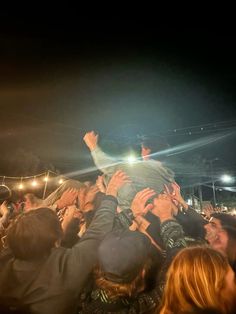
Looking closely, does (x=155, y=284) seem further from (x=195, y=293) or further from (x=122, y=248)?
(x=195, y=293)

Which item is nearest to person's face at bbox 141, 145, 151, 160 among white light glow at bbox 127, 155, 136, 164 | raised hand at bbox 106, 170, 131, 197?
white light glow at bbox 127, 155, 136, 164

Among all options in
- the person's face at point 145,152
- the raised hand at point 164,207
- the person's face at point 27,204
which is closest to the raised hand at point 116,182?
the person's face at point 145,152

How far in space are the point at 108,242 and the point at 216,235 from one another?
0.97 metres

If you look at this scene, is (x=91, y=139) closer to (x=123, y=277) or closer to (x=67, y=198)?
(x=67, y=198)

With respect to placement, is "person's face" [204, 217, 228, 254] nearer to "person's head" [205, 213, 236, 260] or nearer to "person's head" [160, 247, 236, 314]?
"person's head" [205, 213, 236, 260]

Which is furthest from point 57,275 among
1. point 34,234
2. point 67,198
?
point 67,198

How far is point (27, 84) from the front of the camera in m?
3.37

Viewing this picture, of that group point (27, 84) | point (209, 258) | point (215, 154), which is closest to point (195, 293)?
point (209, 258)

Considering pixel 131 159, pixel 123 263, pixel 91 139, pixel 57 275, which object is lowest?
pixel 57 275

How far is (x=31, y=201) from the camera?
318 centimetres

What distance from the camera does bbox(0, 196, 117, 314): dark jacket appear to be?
228cm

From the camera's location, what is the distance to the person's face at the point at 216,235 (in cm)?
203

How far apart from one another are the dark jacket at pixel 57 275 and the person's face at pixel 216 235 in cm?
92

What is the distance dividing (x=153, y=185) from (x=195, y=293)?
50.0 inches
